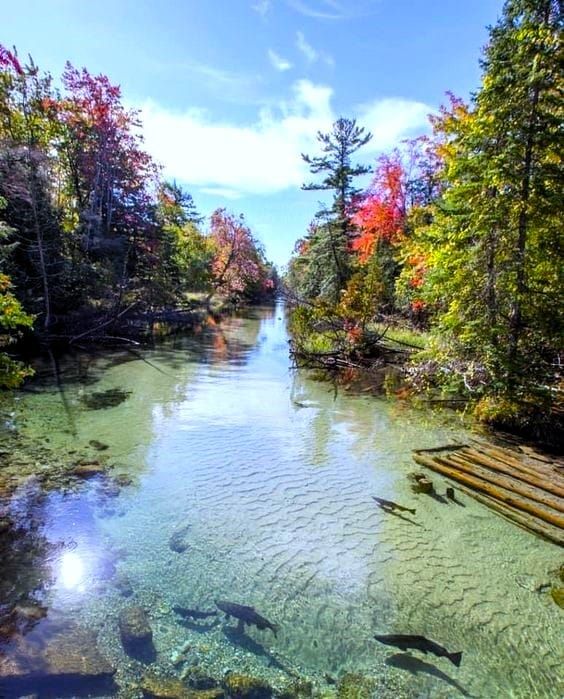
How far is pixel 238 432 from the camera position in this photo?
31.2 ft

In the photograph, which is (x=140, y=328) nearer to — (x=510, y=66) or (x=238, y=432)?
(x=238, y=432)

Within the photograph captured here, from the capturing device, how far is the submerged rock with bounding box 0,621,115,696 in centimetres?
332

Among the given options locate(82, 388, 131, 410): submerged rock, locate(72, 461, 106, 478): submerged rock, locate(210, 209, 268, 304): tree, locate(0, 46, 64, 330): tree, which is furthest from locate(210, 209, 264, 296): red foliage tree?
locate(72, 461, 106, 478): submerged rock

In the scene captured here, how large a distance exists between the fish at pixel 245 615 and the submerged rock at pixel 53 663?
46.6 inches

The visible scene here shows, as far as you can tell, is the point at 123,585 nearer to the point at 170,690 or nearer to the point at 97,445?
the point at 170,690

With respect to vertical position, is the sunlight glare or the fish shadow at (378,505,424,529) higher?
the fish shadow at (378,505,424,529)

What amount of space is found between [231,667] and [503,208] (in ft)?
31.4

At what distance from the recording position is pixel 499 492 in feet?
21.3

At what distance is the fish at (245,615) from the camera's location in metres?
4.10

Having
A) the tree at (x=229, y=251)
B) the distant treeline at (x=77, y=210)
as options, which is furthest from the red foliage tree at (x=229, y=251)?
the distant treeline at (x=77, y=210)

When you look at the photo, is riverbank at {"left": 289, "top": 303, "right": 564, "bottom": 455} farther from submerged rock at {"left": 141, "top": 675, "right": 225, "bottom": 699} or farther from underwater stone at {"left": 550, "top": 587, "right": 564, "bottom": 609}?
submerged rock at {"left": 141, "top": 675, "right": 225, "bottom": 699}

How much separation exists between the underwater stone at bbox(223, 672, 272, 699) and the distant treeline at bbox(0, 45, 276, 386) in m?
15.8

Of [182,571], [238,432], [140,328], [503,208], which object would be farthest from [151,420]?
[140,328]

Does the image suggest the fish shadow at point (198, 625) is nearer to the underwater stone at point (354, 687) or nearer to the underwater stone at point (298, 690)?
the underwater stone at point (298, 690)
